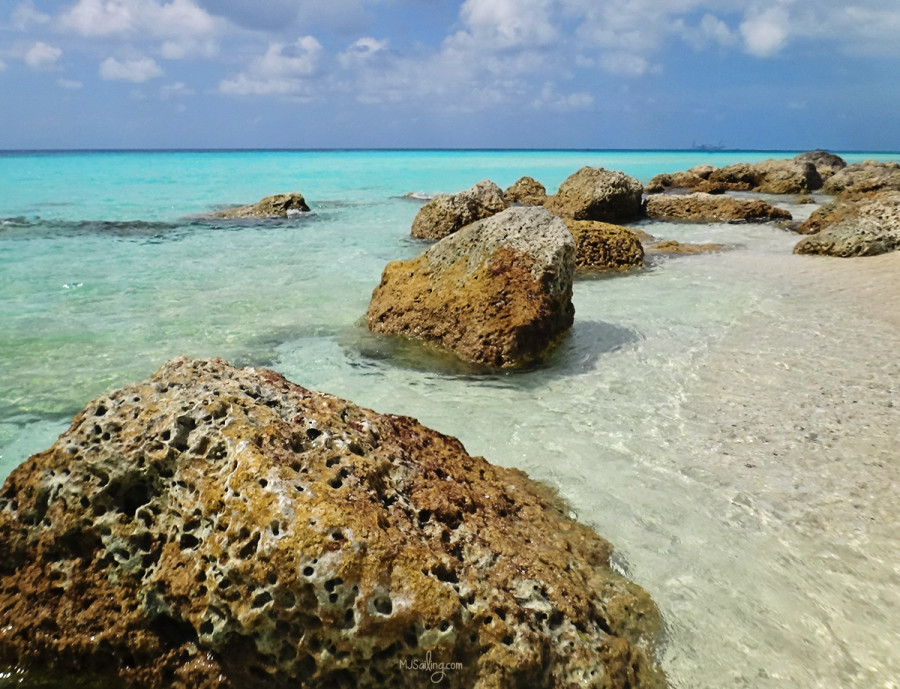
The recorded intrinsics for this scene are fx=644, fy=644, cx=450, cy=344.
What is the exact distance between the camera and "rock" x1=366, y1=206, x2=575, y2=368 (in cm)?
627

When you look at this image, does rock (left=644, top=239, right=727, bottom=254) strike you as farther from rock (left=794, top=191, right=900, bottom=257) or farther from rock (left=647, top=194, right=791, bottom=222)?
rock (left=647, top=194, right=791, bottom=222)

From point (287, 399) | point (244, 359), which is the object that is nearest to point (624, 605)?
point (287, 399)

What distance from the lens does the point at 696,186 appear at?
26.5 meters

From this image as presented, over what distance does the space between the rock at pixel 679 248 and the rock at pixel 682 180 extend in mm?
14619

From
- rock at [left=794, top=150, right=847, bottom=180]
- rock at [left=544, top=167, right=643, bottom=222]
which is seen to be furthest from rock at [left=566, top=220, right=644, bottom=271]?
rock at [left=794, top=150, right=847, bottom=180]

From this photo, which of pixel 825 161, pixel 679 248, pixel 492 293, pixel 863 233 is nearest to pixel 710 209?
pixel 679 248

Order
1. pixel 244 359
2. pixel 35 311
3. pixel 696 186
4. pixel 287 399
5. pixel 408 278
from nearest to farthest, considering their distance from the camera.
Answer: pixel 287 399, pixel 244 359, pixel 408 278, pixel 35 311, pixel 696 186

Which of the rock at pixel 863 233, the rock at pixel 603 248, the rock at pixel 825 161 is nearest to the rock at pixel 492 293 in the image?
the rock at pixel 603 248

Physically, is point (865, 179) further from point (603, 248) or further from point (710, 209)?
point (603, 248)

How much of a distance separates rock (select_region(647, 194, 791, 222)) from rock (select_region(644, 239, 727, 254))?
15.6 feet

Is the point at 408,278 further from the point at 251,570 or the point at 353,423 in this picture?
the point at 251,570

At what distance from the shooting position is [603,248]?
10.8 metres

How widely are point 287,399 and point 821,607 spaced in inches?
107

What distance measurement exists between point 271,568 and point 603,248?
30.8 ft
